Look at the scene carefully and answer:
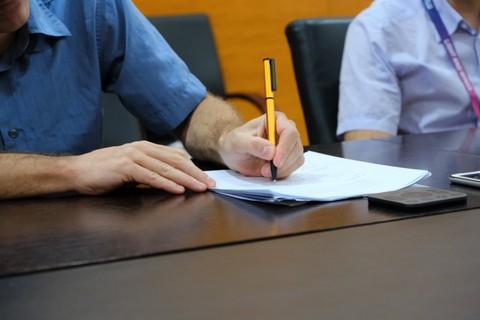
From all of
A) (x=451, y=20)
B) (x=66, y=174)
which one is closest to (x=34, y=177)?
(x=66, y=174)

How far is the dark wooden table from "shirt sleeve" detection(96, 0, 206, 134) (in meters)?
0.53

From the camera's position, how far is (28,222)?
0.61 m

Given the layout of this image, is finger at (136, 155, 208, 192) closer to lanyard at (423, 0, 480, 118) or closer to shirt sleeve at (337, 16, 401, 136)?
shirt sleeve at (337, 16, 401, 136)

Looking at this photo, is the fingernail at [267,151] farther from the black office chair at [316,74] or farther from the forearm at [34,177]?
the black office chair at [316,74]

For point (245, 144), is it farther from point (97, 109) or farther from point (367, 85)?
point (367, 85)

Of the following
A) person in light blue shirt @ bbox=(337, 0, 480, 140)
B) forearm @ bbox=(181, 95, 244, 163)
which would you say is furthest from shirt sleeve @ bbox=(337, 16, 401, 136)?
forearm @ bbox=(181, 95, 244, 163)

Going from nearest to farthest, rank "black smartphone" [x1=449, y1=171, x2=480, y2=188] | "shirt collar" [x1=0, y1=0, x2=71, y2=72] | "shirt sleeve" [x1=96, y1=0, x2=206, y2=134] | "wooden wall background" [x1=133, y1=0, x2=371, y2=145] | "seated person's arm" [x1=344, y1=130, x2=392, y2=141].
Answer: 1. "black smartphone" [x1=449, y1=171, x2=480, y2=188]
2. "shirt collar" [x1=0, y1=0, x2=71, y2=72]
3. "shirt sleeve" [x1=96, y1=0, x2=206, y2=134]
4. "seated person's arm" [x1=344, y1=130, x2=392, y2=141]
5. "wooden wall background" [x1=133, y1=0, x2=371, y2=145]

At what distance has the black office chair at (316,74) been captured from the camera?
1.50 metres

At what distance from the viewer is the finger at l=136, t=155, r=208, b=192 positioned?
2.43ft

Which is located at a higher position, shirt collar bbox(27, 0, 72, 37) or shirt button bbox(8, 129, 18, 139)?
shirt collar bbox(27, 0, 72, 37)

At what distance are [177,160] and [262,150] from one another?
0.35 ft

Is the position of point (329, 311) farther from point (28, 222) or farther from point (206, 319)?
point (28, 222)

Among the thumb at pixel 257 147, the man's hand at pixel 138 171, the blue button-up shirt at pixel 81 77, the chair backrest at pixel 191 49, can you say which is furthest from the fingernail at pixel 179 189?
the chair backrest at pixel 191 49

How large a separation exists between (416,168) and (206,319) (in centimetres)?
47
